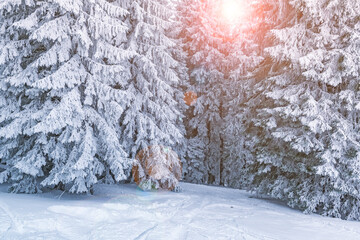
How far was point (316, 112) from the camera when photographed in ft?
29.3

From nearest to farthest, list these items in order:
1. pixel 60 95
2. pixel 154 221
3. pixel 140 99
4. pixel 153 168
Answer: pixel 154 221
pixel 60 95
pixel 153 168
pixel 140 99

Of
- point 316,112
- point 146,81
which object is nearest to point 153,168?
point 146,81

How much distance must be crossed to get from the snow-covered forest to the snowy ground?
103 cm

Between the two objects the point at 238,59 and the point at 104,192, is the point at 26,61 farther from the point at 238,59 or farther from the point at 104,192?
the point at 238,59

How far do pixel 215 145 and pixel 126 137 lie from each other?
11111 mm

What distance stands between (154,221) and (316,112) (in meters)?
5.95

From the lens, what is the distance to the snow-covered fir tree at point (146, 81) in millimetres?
11852

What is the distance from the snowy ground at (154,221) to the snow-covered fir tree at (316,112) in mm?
1065

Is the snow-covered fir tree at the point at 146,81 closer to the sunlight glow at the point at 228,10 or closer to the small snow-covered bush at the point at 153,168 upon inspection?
the small snow-covered bush at the point at 153,168

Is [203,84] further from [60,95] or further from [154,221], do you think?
[154,221]

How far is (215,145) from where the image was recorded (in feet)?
72.0

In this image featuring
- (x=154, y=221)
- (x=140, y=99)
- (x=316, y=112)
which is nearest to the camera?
(x=154, y=221)

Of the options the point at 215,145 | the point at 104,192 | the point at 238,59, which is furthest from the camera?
the point at 215,145

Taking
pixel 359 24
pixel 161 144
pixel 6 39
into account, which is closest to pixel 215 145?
pixel 161 144
